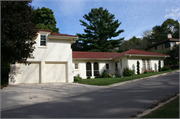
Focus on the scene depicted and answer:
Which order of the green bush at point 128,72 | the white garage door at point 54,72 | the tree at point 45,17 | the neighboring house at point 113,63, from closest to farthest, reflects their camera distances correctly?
1. the white garage door at point 54,72
2. the green bush at point 128,72
3. the neighboring house at point 113,63
4. the tree at point 45,17

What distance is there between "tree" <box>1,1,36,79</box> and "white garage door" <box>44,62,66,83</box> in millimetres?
5386

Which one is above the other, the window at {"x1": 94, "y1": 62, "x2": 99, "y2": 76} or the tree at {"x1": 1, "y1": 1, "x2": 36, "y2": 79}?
the tree at {"x1": 1, "y1": 1, "x2": 36, "y2": 79}

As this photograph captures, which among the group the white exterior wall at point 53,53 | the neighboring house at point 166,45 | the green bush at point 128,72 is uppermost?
the neighboring house at point 166,45

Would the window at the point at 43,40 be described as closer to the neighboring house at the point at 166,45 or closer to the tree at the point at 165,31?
the neighboring house at the point at 166,45

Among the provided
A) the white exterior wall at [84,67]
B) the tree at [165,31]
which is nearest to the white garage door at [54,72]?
the white exterior wall at [84,67]

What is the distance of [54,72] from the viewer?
48.3 ft

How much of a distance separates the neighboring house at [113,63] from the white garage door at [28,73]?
6.20 m

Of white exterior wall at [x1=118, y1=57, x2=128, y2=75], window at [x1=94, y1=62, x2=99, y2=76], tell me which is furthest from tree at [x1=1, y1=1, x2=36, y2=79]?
white exterior wall at [x1=118, y1=57, x2=128, y2=75]

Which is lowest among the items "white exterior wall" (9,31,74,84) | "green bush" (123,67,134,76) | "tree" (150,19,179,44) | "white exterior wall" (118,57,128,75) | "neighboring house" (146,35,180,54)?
"green bush" (123,67,134,76)

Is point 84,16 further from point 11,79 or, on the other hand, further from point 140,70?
point 11,79

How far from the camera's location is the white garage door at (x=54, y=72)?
14499mm

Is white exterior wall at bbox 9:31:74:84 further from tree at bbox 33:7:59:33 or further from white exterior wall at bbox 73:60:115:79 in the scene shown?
tree at bbox 33:7:59:33

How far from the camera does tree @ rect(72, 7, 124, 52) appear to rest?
37.5 metres

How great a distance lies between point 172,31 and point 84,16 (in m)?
31.4
